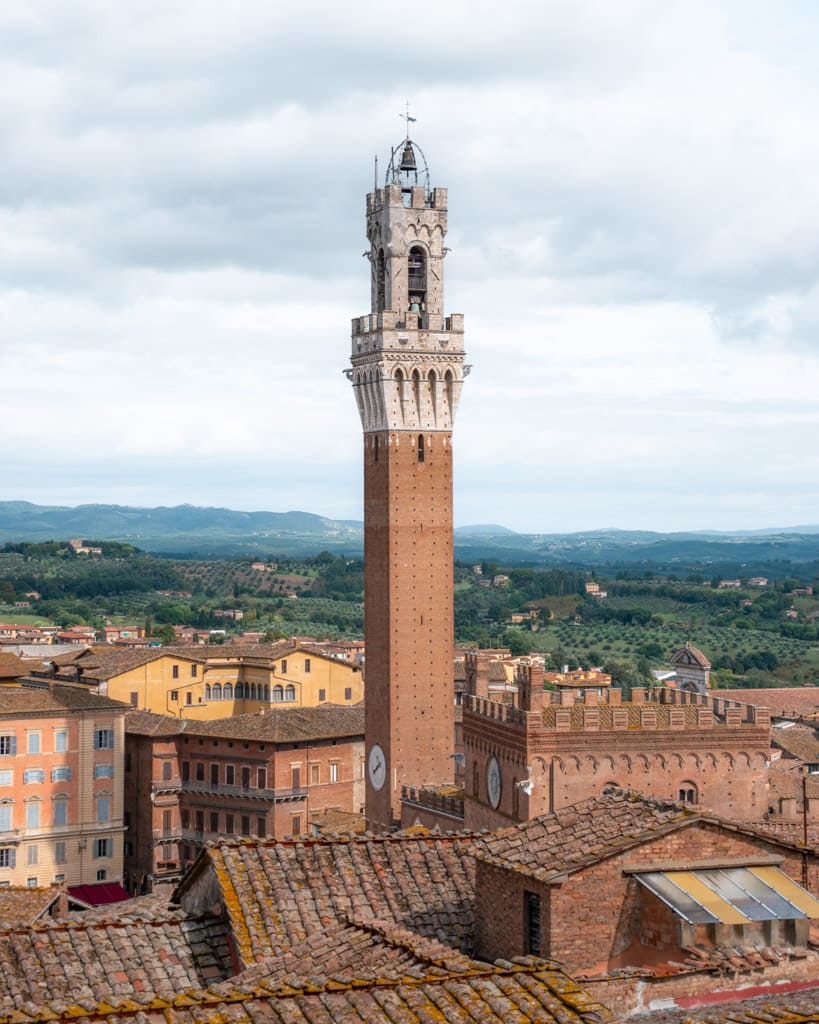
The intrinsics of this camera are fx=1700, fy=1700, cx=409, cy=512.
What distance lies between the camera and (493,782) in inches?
1810

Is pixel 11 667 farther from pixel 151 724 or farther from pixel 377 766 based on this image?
pixel 377 766

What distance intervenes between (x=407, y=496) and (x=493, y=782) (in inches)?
645

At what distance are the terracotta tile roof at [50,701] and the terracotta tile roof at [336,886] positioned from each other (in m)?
48.7

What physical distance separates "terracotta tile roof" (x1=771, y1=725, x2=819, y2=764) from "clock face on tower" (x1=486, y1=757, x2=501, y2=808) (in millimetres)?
29622

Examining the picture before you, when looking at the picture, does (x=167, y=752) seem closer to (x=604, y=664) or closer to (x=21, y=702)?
(x=21, y=702)

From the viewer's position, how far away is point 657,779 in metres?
43.3

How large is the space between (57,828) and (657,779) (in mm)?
31726

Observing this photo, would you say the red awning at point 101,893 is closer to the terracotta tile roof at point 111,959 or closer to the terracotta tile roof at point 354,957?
the terracotta tile roof at point 111,959

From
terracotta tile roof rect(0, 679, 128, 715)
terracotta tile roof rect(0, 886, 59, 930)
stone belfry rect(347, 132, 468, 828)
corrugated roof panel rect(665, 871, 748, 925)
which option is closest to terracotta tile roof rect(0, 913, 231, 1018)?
corrugated roof panel rect(665, 871, 748, 925)

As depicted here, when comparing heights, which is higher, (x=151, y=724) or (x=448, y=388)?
(x=448, y=388)

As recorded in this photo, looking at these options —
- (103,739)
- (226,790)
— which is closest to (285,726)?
(226,790)

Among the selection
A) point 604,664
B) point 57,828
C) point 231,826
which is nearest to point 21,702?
point 57,828

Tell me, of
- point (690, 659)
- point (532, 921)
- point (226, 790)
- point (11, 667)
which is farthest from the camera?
point (690, 659)

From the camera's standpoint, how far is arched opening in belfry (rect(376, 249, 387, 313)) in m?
62.0
